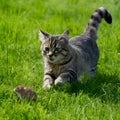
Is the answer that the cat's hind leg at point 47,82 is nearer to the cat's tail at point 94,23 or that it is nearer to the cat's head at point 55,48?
the cat's head at point 55,48

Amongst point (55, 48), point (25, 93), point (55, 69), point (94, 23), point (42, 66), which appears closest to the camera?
point (25, 93)

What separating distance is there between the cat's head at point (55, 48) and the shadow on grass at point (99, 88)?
463mm

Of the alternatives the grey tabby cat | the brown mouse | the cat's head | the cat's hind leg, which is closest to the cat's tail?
the grey tabby cat

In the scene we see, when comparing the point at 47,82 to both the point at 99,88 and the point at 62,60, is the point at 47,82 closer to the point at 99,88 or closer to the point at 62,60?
the point at 62,60

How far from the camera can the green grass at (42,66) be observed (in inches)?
236

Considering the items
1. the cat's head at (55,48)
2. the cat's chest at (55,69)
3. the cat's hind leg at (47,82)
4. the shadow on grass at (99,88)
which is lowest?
the shadow on grass at (99,88)

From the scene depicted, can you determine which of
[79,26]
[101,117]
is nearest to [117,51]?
[79,26]

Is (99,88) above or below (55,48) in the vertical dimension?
below

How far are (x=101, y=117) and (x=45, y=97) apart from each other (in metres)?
0.86

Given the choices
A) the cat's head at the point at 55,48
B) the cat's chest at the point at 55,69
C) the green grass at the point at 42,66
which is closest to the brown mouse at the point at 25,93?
the green grass at the point at 42,66

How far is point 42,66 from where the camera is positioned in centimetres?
802

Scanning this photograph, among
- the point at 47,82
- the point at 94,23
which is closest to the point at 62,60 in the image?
the point at 47,82

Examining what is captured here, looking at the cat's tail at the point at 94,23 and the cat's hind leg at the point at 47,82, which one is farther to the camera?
the cat's tail at the point at 94,23

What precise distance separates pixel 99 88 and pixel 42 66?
1.31m
